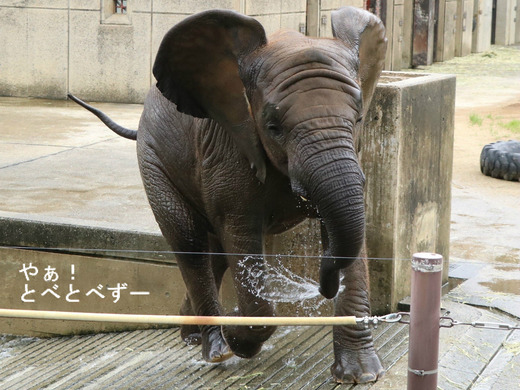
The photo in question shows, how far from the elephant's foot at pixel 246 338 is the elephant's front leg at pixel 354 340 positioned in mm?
364

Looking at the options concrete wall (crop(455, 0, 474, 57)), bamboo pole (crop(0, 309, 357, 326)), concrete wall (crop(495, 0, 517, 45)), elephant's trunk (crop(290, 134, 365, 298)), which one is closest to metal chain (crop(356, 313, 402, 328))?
bamboo pole (crop(0, 309, 357, 326))

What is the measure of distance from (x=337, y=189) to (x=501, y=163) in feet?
19.4

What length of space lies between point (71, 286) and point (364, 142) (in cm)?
246

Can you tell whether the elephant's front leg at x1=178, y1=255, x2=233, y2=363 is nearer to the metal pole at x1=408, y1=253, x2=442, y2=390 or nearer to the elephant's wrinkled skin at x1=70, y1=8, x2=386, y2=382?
the elephant's wrinkled skin at x1=70, y1=8, x2=386, y2=382

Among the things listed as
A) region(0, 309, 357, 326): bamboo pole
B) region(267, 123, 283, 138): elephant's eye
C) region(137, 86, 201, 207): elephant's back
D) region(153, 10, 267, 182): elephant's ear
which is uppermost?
region(153, 10, 267, 182): elephant's ear

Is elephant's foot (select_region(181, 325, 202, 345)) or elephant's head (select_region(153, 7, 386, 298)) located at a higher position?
elephant's head (select_region(153, 7, 386, 298))

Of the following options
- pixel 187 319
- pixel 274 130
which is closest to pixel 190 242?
pixel 274 130

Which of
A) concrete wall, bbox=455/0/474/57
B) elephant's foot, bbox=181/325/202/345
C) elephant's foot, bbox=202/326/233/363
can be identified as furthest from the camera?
concrete wall, bbox=455/0/474/57

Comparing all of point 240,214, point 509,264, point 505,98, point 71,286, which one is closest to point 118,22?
point 505,98

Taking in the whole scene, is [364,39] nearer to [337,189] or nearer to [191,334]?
[337,189]

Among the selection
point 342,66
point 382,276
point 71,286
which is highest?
point 342,66

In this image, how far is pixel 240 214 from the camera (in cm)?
456

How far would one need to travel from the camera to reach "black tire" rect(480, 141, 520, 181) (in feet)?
30.7

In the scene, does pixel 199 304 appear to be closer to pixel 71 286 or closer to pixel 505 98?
pixel 71 286
